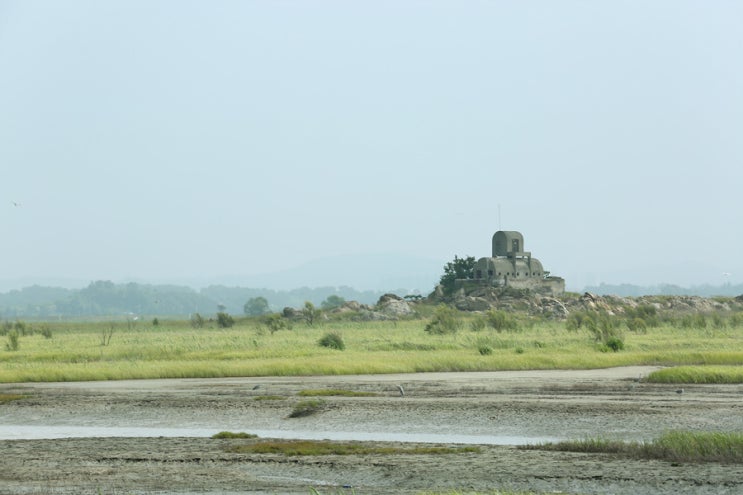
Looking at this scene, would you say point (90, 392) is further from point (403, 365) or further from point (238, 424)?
point (403, 365)

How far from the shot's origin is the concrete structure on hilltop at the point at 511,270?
110125mm

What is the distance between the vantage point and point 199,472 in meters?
19.2

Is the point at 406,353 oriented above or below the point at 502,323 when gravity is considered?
below

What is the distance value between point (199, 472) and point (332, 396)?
12.5 meters

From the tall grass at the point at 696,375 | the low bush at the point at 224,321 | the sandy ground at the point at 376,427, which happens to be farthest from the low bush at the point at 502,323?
the tall grass at the point at 696,375

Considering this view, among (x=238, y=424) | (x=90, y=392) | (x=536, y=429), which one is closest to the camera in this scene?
(x=536, y=429)

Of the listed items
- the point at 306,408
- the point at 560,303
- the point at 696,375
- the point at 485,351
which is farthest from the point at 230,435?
the point at 560,303

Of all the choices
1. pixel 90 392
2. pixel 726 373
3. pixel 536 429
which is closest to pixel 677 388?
pixel 726 373

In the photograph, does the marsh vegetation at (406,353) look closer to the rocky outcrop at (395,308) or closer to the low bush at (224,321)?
the low bush at (224,321)

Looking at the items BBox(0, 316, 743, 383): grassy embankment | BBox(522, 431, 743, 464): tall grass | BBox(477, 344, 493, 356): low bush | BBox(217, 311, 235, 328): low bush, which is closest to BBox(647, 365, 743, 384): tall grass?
BBox(0, 316, 743, 383): grassy embankment

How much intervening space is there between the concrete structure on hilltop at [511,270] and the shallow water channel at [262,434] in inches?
3308

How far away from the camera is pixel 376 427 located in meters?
25.8

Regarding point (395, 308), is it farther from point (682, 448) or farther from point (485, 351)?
point (682, 448)

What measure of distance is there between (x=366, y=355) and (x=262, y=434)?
2118 centimetres
